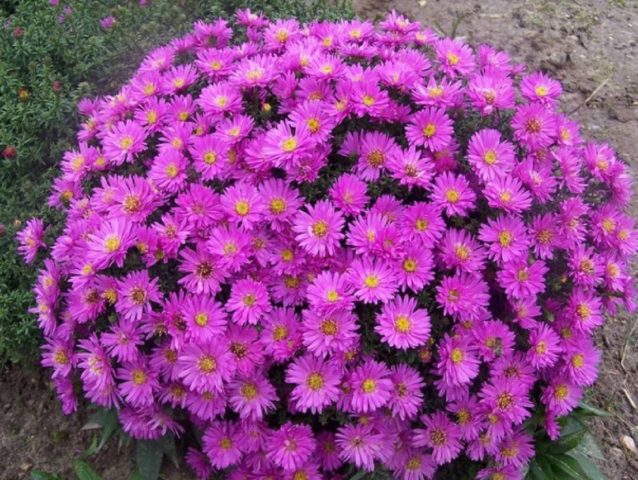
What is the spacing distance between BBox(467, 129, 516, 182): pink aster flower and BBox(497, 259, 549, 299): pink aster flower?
28cm

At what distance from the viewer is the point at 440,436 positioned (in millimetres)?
2014

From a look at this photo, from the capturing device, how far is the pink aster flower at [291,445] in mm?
1986

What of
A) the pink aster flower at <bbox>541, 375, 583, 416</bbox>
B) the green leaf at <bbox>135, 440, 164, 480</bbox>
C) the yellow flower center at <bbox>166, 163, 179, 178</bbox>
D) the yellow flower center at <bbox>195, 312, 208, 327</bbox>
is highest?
the yellow flower center at <bbox>166, 163, 179, 178</bbox>

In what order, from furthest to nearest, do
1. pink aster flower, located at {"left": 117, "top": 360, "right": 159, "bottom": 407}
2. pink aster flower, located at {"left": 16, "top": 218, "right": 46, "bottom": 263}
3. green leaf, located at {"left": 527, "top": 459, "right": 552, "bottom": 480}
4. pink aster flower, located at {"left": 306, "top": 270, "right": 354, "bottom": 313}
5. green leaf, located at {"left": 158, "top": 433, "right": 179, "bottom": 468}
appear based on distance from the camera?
pink aster flower, located at {"left": 16, "top": 218, "right": 46, "bottom": 263} → green leaf, located at {"left": 527, "top": 459, "right": 552, "bottom": 480} → green leaf, located at {"left": 158, "top": 433, "right": 179, "bottom": 468} → pink aster flower, located at {"left": 117, "top": 360, "right": 159, "bottom": 407} → pink aster flower, located at {"left": 306, "top": 270, "right": 354, "bottom": 313}

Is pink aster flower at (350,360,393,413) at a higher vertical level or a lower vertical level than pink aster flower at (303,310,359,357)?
lower

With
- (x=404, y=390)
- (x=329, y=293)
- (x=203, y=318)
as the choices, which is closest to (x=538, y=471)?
(x=404, y=390)

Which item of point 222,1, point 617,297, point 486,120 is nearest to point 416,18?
point 222,1

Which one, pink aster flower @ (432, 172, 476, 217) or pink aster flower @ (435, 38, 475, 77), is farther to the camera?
pink aster flower @ (435, 38, 475, 77)

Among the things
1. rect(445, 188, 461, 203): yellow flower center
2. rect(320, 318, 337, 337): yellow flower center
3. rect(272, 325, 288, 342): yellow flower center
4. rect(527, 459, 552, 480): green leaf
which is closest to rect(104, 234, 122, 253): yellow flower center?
rect(272, 325, 288, 342): yellow flower center

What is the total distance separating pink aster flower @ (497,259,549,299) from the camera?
1980 millimetres

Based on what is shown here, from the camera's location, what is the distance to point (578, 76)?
407 centimetres

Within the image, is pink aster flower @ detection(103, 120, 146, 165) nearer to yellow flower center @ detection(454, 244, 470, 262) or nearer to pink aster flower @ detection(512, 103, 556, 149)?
yellow flower center @ detection(454, 244, 470, 262)

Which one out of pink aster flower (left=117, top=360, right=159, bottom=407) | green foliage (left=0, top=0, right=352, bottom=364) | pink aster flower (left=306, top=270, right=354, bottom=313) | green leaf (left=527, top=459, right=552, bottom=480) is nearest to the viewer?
pink aster flower (left=306, top=270, right=354, bottom=313)

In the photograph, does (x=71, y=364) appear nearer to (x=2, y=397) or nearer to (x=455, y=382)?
(x=2, y=397)
